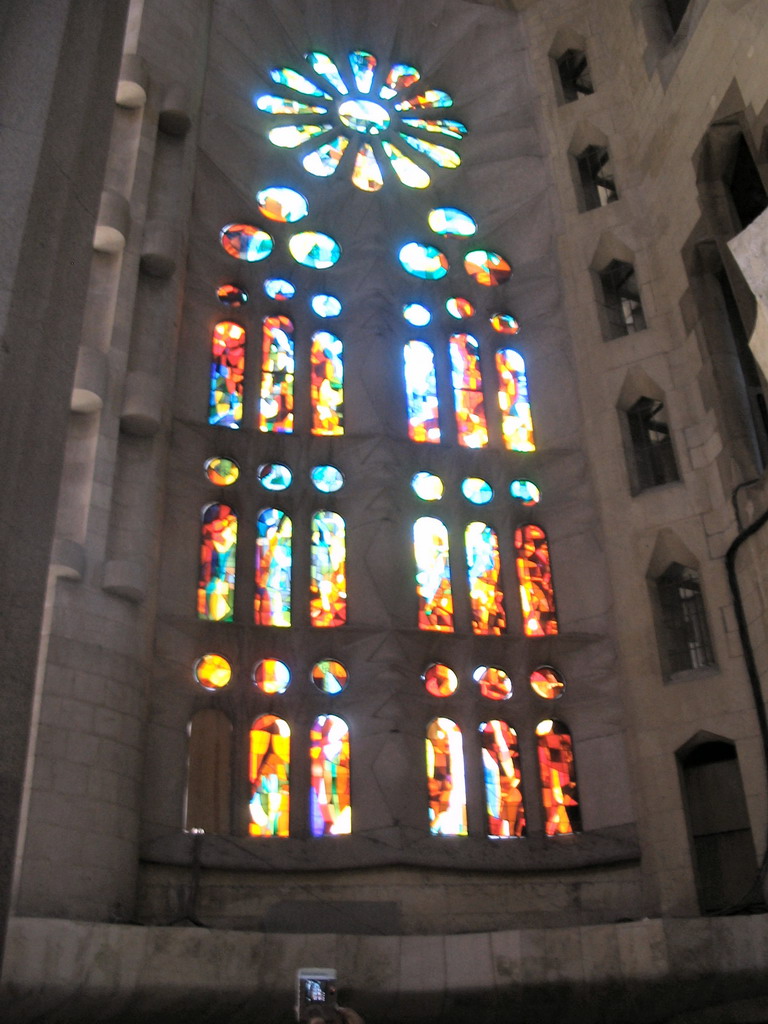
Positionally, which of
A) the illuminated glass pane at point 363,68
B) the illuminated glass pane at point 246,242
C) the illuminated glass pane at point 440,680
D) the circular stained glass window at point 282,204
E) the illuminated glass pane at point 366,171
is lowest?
the illuminated glass pane at point 440,680

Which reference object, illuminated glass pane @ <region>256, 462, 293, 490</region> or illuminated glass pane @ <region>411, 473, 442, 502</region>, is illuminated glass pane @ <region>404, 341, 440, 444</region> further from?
illuminated glass pane @ <region>256, 462, 293, 490</region>

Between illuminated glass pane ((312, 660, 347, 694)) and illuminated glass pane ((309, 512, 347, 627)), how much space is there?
1.48 ft

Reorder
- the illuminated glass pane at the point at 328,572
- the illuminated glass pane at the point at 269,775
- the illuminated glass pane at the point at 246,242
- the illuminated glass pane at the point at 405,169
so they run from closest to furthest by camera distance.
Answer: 1. the illuminated glass pane at the point at 269,775
2. the illuminated glass pane at the point at 328,572
3. the illuminated glass pane at the point at 246,242
4. the illuminated glass pane at the point at 405,169

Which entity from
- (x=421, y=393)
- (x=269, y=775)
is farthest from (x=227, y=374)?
(x=269, y=775)

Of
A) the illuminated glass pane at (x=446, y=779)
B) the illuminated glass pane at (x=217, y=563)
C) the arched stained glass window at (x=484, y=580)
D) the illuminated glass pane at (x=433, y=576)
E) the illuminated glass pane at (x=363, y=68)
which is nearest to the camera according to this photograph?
the illuminated glass pane at (x=446, y=779)

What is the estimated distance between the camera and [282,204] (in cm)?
1530

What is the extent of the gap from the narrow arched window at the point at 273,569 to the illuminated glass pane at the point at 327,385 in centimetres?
122

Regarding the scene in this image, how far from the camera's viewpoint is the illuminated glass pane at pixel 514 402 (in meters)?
14.0

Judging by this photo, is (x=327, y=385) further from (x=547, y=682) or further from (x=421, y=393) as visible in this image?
(x=547, y=682)

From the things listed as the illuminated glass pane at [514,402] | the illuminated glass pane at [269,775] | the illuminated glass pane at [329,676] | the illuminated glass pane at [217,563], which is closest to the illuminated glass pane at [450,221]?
the illuminated glass pane at [514,402]

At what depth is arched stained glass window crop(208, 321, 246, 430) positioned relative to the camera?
13367 millimetres

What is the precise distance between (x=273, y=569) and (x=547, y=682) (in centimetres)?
313

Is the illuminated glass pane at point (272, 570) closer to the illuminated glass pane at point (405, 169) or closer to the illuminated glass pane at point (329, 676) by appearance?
the illuminated glass pane at point (329, 676)

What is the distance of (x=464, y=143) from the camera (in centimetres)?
1673
